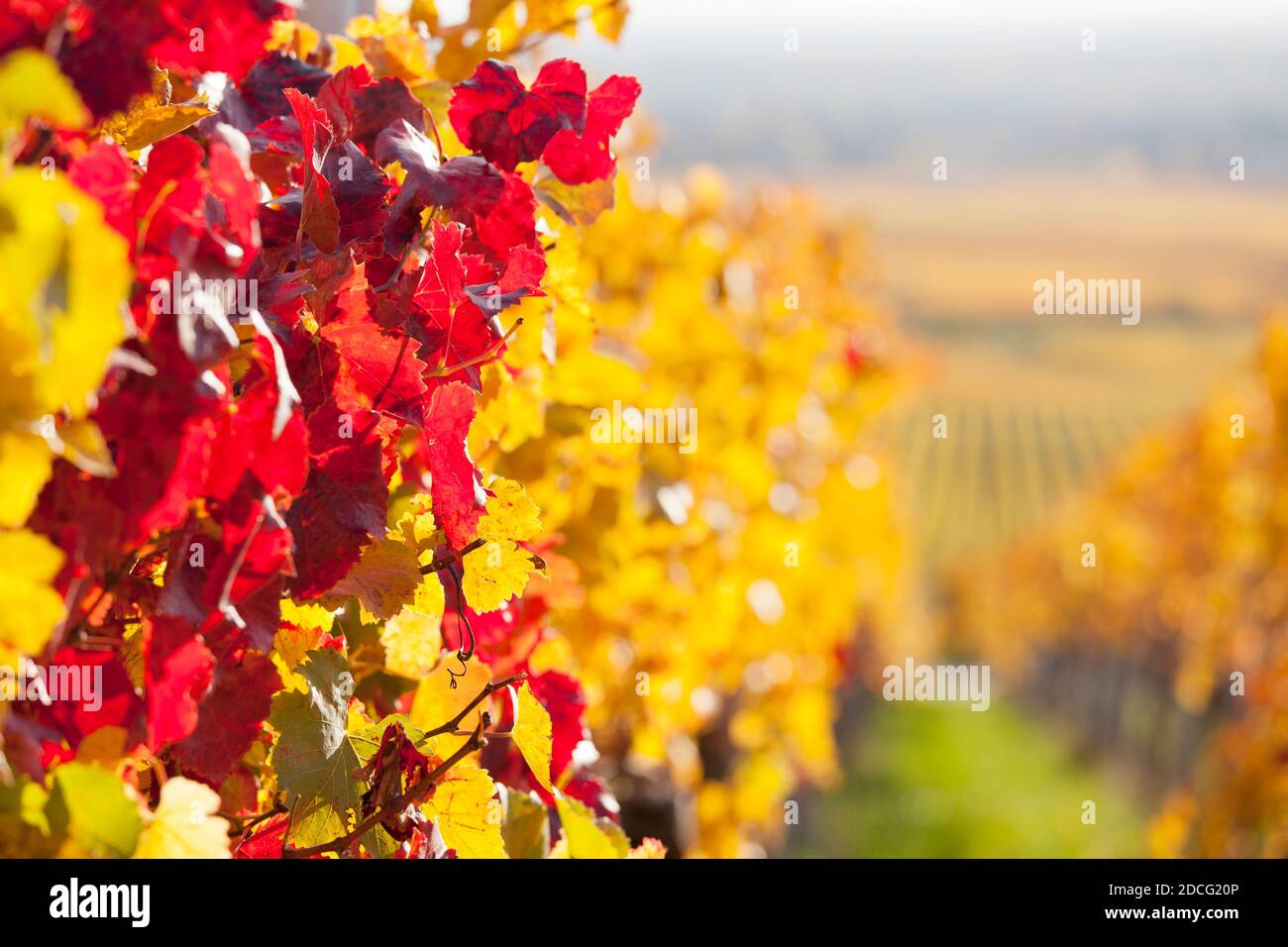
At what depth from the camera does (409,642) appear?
52.2 inches

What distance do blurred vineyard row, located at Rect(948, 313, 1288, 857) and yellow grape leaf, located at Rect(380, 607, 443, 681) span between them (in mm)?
6750

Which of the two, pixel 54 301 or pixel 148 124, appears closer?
pixel 54 301

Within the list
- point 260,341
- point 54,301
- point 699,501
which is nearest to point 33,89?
point 54,301

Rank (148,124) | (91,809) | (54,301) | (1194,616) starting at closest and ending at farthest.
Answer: (54,301), (91,809), (148,124), (1194,616)

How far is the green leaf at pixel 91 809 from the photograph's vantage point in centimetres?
78

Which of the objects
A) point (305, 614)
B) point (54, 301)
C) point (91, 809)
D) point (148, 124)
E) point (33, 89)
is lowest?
point (91, 809)

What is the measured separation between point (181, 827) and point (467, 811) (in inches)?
14.3

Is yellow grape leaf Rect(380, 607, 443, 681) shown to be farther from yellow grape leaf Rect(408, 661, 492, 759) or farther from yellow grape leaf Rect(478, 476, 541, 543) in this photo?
yellow grape leaf Rect(478, 476, 541, 543)

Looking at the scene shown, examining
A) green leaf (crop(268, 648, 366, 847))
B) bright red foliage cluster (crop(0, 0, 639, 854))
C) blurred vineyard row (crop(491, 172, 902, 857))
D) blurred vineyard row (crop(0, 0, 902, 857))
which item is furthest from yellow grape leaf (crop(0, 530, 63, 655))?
blurred vineyard row (crop(491, 172, 902, 857))

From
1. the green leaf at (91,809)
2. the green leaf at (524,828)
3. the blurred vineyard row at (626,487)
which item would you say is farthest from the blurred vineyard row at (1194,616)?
the green leaf at (91,809)

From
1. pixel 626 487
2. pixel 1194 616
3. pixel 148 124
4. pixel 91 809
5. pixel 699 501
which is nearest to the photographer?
pixel 91 809

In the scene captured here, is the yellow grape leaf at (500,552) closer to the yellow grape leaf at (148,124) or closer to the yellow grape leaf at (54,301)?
the yellow grape leaf at (148,124)

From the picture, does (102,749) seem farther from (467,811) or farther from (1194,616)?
(1194,616)

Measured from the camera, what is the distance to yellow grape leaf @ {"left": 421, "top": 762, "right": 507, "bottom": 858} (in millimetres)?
1146
